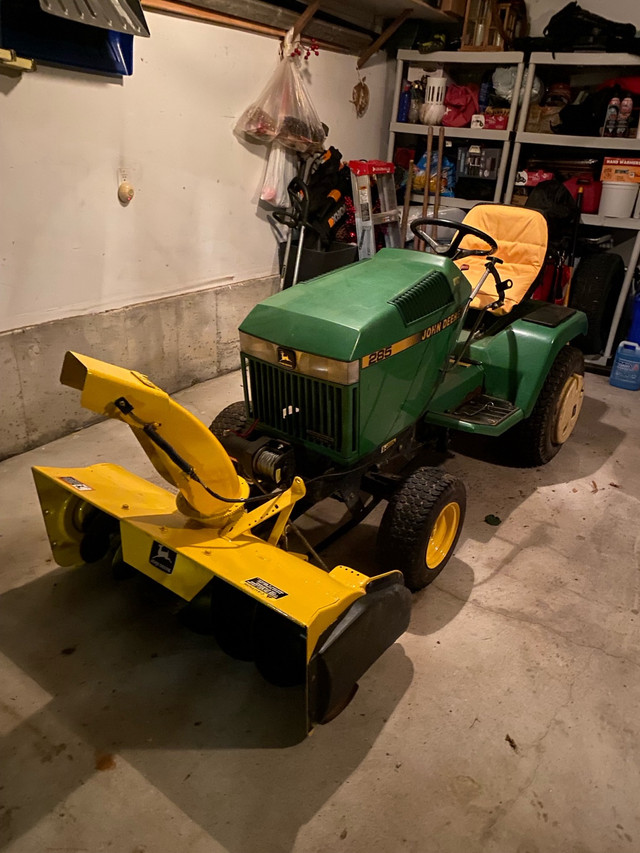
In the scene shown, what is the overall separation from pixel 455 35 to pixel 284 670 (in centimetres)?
517

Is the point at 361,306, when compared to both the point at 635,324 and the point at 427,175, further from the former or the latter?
the point at 427,175

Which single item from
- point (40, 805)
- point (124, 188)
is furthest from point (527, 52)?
point (40, 805)

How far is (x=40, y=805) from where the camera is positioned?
4.90 feet

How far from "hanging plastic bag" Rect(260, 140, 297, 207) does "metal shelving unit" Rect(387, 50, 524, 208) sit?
1274 mm

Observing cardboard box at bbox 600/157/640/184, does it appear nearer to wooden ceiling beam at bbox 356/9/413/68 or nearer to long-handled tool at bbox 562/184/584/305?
long-handled tool at bbox 562/184/584/305

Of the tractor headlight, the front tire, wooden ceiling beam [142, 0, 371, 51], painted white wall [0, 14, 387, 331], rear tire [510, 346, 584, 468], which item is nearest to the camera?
the tractor headlight

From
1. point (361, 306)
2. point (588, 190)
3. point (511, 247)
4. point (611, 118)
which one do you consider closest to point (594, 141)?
point (611, 118)

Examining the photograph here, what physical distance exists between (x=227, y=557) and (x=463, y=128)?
418cm

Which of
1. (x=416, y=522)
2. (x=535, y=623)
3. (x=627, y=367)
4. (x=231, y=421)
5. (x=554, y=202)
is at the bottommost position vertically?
(x=535, y=623)

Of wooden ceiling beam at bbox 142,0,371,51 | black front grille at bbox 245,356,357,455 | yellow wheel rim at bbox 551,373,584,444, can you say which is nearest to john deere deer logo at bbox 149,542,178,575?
black front grille at bbox 245,356,357,455

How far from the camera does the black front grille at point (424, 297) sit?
2117 mm

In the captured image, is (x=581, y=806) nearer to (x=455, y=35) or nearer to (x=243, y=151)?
(x=243, y=151)

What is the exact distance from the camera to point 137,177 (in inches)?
128

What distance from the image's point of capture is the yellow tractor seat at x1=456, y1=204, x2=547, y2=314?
9.86 feet
